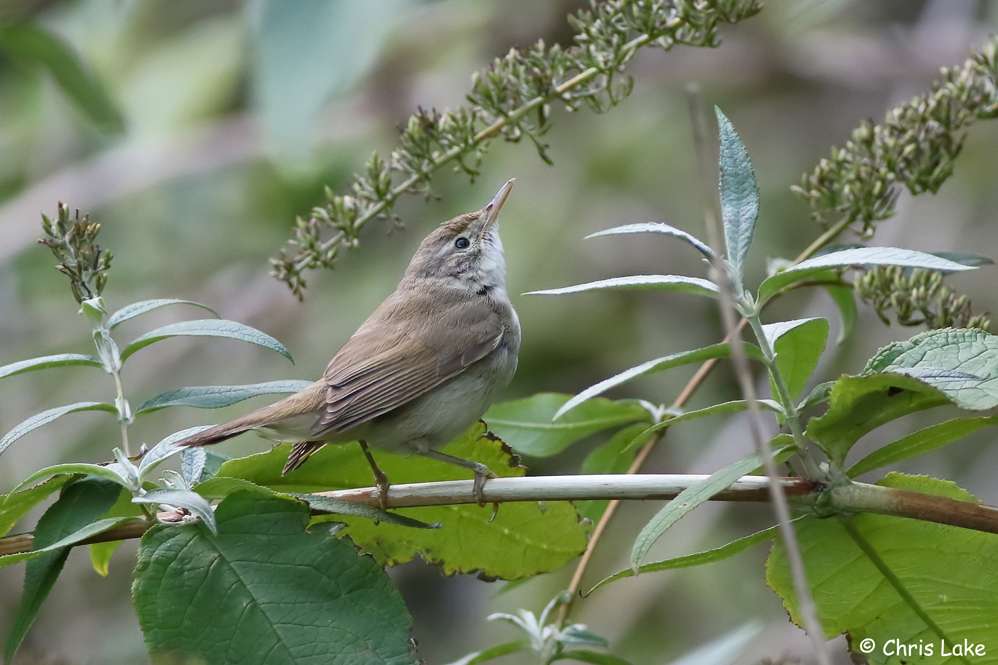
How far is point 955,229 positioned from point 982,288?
15.9 inches

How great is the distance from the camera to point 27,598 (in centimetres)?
201

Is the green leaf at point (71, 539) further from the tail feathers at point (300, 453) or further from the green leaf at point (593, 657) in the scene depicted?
the green leaf at point (593, 657)

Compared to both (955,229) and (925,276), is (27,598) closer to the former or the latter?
(925,276)

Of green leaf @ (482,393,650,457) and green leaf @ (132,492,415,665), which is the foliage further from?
green leaf @ (132,492,415,665)

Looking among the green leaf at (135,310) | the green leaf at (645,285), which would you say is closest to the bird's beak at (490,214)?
the green leaf at (135,310)

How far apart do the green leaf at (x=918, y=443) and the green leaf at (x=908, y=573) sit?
0.23ft

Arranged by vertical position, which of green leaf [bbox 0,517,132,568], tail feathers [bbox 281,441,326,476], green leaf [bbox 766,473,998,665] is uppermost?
green leaf [bbox 0,517,132,568]

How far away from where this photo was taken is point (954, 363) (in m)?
1.97

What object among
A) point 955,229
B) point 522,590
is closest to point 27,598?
point 522,590

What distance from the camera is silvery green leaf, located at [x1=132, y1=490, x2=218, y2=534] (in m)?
1.88

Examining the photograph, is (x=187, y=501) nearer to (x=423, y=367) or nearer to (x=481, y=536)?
(x=481, y=536)

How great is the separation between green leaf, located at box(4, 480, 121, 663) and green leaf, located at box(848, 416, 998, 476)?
53.1 inches

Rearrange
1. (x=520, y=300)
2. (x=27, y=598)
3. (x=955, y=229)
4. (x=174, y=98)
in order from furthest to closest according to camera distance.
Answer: (x=174, y=98) < (x=520, y=300) < (x=955, y=229) < (x=27, y=598)

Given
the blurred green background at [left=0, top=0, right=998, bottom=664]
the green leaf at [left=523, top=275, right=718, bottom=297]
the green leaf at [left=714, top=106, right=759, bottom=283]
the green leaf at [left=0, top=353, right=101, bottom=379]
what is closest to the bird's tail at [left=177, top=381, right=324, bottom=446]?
the green leaf at [left=0, top=353, right=101, bottom=379]
